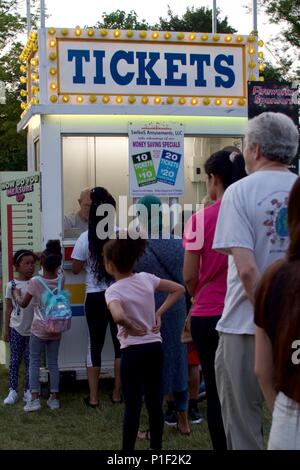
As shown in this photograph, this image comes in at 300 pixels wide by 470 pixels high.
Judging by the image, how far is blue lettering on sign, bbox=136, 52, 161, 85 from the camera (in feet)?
23.4

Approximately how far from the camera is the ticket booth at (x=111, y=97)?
6961mm

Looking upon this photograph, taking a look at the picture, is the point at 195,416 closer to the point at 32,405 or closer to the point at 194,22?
the point at 32,405

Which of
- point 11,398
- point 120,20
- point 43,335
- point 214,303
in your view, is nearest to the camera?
point 214,303

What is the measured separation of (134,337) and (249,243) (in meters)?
1.41

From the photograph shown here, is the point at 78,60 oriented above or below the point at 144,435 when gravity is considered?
above

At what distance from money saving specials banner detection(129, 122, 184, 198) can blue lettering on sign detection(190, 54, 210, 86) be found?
49cm

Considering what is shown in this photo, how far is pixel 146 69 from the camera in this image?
7.16 meters

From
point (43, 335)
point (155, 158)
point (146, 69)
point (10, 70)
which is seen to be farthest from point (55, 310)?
point (10, 70)

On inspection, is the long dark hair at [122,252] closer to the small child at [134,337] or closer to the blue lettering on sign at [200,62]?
the small child at [134,337]

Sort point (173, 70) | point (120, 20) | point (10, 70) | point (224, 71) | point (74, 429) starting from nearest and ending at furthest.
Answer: point (74, 429) → point (173, 70) → point (224, 71) → point (10, 70) → point (120, 20)

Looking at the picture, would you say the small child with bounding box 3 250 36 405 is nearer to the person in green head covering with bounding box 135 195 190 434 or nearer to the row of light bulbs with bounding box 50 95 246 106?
the row of light bulbs with bounding box 50 95 246 106

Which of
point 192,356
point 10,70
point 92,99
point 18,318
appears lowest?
point 192,356

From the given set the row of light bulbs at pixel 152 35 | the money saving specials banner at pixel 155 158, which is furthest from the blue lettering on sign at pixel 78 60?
the money saving specials banner at pixel 155 158

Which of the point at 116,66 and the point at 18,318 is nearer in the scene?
the point at 18,318
